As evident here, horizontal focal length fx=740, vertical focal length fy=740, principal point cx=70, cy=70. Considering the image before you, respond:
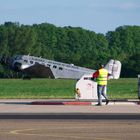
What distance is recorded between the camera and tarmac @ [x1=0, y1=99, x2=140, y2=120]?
21.7 metres

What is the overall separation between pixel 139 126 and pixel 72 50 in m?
172

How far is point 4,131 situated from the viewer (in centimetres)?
1655

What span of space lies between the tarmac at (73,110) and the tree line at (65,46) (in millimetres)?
98121

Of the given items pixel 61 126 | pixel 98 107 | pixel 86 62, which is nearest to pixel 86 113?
pixel 98 107

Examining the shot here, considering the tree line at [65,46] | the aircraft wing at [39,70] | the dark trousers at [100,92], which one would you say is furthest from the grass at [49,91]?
the tree line at [65,46]

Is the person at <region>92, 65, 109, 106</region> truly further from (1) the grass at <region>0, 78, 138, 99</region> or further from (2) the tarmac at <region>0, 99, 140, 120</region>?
(1) the grass at <region>0, 78, 138, 99</region>

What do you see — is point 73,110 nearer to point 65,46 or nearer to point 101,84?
point 101,84

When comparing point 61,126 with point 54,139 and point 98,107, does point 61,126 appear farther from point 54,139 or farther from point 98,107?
point 98,107

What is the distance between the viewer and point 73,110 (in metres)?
24.6

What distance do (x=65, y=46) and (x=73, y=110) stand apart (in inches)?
6409

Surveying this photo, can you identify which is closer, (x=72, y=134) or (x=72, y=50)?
(x=72, y=134)

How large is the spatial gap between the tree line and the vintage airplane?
44046 millimetres

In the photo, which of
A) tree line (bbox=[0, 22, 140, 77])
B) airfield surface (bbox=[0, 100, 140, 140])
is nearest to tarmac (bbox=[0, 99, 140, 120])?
airfield surface (bbox=[0, 100, 140, 140])

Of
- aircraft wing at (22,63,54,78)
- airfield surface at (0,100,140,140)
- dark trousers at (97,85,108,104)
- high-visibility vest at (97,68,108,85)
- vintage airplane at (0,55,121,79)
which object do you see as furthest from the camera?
aircraft wing at (22,63,54,78)
